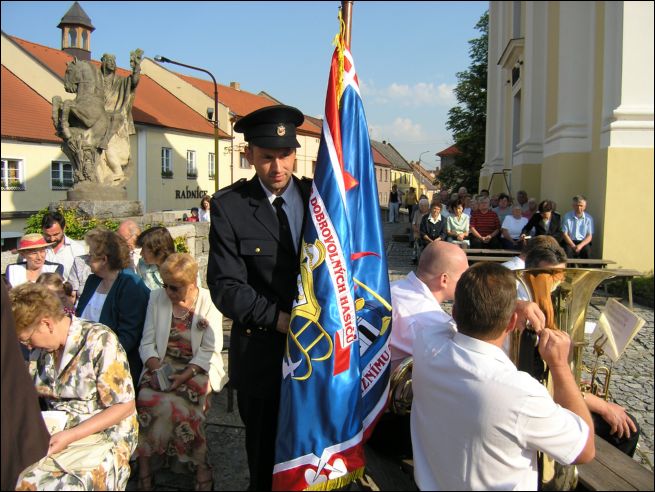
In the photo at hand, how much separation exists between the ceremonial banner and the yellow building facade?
7573mm

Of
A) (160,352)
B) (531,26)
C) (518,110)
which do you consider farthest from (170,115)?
(160,352)

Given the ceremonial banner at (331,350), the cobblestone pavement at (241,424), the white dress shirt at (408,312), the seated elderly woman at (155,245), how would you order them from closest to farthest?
the ceremonial banner at (331,350), the white dress shirt at (408,312), the cobblestone pavement at (241,424), the seated elderly woman at (155,245)

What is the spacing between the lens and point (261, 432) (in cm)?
267

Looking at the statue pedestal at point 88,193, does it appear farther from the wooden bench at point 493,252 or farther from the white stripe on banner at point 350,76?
the white stripe on banner at point 350,76

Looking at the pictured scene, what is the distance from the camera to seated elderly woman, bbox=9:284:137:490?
260 centimetres

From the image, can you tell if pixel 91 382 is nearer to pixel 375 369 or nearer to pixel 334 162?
pixel 375 369

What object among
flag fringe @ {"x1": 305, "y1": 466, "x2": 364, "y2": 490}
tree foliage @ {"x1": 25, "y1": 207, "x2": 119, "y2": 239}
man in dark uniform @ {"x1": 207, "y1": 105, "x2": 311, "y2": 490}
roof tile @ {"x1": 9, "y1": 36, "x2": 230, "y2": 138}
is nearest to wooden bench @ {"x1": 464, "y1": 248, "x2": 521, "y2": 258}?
tree foliage @ {"x1": 25, "y1": 207, "x2": 119, "y2": 239}

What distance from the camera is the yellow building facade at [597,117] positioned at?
8.81 m

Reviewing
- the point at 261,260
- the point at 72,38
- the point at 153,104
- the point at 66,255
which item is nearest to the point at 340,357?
the point at 261,260

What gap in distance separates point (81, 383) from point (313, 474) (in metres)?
1.20

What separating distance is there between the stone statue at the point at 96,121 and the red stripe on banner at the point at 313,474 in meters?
8.49

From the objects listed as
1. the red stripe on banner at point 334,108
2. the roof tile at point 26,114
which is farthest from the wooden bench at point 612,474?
the roof tile at point 26,114

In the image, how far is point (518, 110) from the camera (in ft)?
60.1

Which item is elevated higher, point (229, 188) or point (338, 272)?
point (229, 188)
